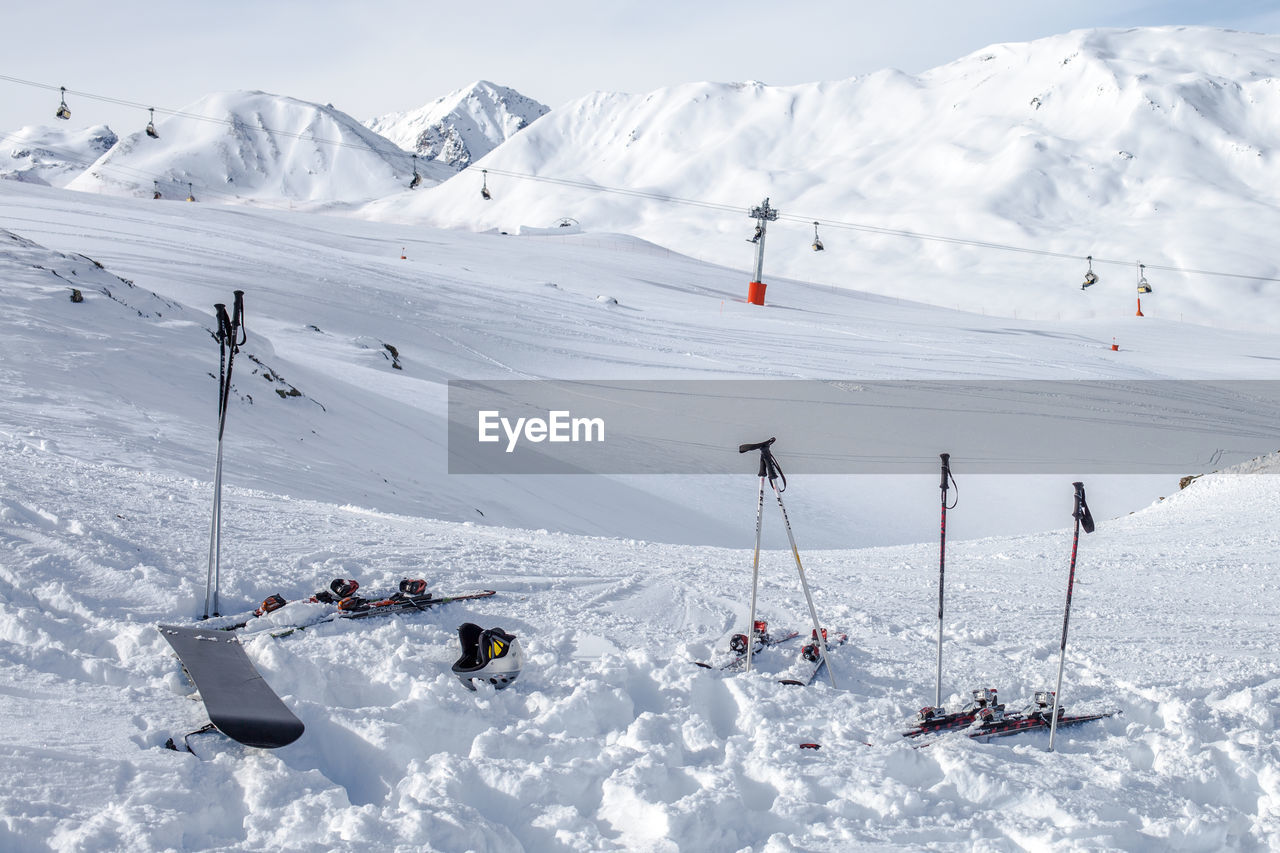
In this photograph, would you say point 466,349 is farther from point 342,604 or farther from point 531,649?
point 531,649

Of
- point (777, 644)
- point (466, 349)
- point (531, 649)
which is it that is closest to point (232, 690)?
point (531, 649)

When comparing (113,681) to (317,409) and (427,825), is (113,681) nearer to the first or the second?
(427,825)

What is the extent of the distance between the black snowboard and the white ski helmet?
97 centimetres

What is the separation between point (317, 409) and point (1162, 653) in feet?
39.3

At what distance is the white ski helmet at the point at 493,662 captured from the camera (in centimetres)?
511

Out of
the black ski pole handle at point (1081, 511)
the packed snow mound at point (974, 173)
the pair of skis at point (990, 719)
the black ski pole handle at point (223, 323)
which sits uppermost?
the packed snow mound at point (974, 173)

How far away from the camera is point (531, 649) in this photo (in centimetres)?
569

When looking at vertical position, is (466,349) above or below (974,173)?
below

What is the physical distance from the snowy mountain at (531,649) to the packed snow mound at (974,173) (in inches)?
1756

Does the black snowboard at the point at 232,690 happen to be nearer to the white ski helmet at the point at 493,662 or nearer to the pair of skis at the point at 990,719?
the white ski helmet at the point at 493,662

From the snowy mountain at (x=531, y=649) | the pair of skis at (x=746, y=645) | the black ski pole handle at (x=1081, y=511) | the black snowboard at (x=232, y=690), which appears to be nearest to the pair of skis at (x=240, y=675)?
the black snowboard at (x=232, y=690)

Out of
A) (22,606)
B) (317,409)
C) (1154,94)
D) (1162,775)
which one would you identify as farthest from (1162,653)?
(1154,94)

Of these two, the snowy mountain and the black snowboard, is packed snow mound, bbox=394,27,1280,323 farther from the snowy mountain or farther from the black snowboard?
the black snowboard

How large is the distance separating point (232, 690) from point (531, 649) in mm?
1731
